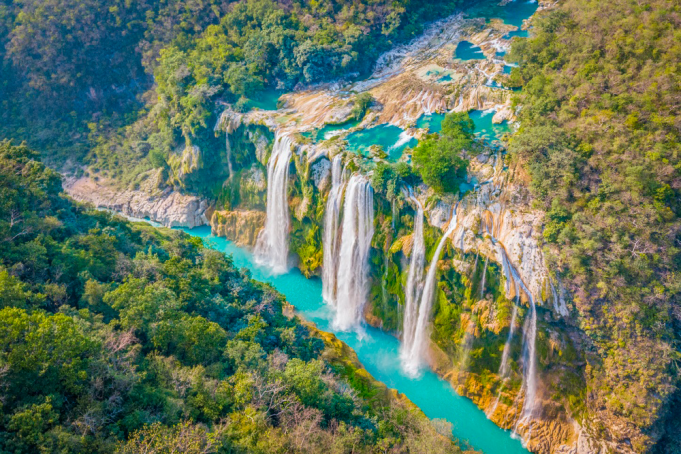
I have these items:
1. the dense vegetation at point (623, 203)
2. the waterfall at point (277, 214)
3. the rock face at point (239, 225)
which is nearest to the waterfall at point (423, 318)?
the dense vegetation at point (623, 203)

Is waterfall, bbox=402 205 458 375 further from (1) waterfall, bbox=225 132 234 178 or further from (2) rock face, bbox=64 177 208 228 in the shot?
(2) rock face, bbox=64 177 208 228

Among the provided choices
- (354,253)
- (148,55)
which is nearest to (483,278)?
(354,253)

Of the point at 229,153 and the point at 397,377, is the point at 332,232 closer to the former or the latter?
the point at 397,377

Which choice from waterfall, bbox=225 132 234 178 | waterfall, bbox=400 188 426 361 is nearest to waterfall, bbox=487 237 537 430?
waterfall, bbox=400 188 426 361

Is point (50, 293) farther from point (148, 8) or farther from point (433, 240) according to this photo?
point (148, 8)

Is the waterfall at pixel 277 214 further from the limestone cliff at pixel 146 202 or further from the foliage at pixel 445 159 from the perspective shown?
the foliage at pixel 445 159
